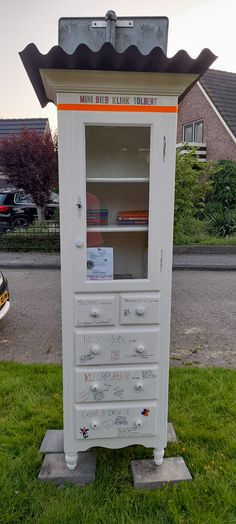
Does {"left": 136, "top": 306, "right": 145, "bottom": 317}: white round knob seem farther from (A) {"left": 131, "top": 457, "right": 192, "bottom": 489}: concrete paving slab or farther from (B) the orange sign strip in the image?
(B) the orange sign strip

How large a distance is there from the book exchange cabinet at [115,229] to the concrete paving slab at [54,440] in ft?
0.84

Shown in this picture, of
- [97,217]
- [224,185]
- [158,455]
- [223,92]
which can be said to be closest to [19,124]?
[223,92]

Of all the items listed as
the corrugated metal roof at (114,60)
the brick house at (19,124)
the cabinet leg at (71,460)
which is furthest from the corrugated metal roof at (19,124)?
the cabinet leg at (71,460)

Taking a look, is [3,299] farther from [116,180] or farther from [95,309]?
[116,180]

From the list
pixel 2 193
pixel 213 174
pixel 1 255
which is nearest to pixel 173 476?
pixel 1 255

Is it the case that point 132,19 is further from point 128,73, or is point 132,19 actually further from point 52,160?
point 52,160

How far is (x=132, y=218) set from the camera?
2.43 metres

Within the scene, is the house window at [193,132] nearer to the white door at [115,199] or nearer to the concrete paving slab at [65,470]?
the white door at [115,199]

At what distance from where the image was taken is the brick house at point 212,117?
15016 millimetres

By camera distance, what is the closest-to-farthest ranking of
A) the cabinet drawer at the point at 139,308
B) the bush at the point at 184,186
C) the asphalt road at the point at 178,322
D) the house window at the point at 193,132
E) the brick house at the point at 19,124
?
the cabinet drawer at the point at 139,308, the asphalt road at the point at 178,322, the bush at the point at 184,186, the house window at the point at 193,132, the brick house at the point at 19,124

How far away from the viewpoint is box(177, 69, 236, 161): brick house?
1502 cm

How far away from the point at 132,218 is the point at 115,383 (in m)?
1.03

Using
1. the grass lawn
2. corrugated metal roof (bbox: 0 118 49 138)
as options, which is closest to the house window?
corrugated metal roof (bbox: 0 118 49 138)

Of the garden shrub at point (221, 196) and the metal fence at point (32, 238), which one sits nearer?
the metal fence at point (32, 238)
